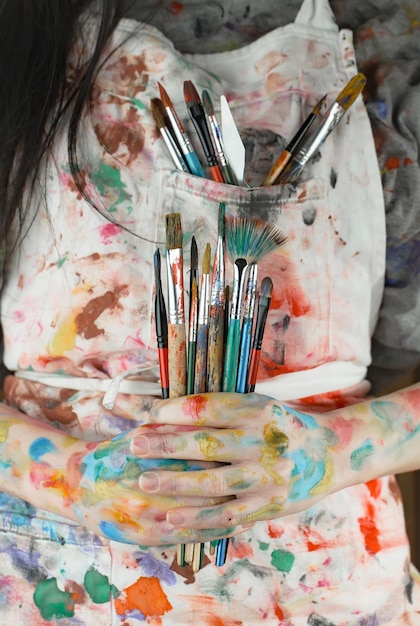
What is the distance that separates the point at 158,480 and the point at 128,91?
1.33ft

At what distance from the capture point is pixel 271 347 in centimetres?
69

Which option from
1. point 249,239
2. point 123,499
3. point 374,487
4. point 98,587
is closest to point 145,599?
point 98,587

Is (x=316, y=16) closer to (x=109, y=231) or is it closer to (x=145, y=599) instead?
(x=109, y=231)

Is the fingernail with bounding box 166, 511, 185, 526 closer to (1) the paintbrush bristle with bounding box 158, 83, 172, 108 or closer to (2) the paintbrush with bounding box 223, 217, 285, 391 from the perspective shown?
(2) the paintbrush with bounding box 223, 217, 285, 391

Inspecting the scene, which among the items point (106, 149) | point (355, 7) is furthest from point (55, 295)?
point (355, 7)

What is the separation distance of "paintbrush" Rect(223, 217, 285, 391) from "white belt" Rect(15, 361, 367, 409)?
130 mm

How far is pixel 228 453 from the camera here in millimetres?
560

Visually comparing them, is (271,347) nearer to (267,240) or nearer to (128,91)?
(267,240)

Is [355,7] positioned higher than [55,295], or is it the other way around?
[355,7]

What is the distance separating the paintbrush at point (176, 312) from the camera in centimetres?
57

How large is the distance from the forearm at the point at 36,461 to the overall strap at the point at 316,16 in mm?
501

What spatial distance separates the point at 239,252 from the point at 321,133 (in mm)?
167

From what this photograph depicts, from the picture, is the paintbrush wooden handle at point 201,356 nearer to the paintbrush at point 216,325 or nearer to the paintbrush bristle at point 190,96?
the paintbrush at point 216,325

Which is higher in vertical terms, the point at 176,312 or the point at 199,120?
the point at 199,120
